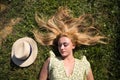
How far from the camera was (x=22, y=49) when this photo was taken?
6.69 m

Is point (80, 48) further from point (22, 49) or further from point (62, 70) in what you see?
point (22, 49)

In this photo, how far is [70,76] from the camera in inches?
254

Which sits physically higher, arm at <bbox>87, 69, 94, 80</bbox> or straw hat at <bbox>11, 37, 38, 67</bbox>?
straw hat at <bbox>11, 37, 38, 67</bbox>

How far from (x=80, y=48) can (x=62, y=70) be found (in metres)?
0.62

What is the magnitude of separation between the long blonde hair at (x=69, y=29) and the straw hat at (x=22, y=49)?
6.0 inches

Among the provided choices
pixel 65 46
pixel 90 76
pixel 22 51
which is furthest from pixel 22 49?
pixel 90 76

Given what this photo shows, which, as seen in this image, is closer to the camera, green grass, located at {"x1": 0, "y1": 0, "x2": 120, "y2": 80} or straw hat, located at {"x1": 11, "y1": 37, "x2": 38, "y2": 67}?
straw hat, located at {"x1": 11, "y1": 37, "x2": 38, "y2": 67}

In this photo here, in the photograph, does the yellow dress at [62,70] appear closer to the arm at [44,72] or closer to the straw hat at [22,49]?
the arm at [44,72]

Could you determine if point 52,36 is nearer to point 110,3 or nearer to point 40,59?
point 40,59

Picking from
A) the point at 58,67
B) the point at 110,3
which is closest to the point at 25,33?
the point at 58,67

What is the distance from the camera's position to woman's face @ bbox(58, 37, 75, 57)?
21.1ft

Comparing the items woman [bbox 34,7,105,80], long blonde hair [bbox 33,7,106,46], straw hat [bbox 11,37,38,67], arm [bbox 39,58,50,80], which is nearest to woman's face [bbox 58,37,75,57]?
woman [bbox 34,7,105,80]

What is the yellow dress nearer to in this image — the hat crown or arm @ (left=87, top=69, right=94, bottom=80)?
arm @ (left=87, top=69, right=94, bottom=80)

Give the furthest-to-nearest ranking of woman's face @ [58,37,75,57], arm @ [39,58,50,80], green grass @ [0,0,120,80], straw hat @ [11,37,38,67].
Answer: green grass @ [0,0,120,80]
straw hat @ [11,37,38,67]
arm @ [39,58,50,80]
woman's face @ [58,37,75,57]
